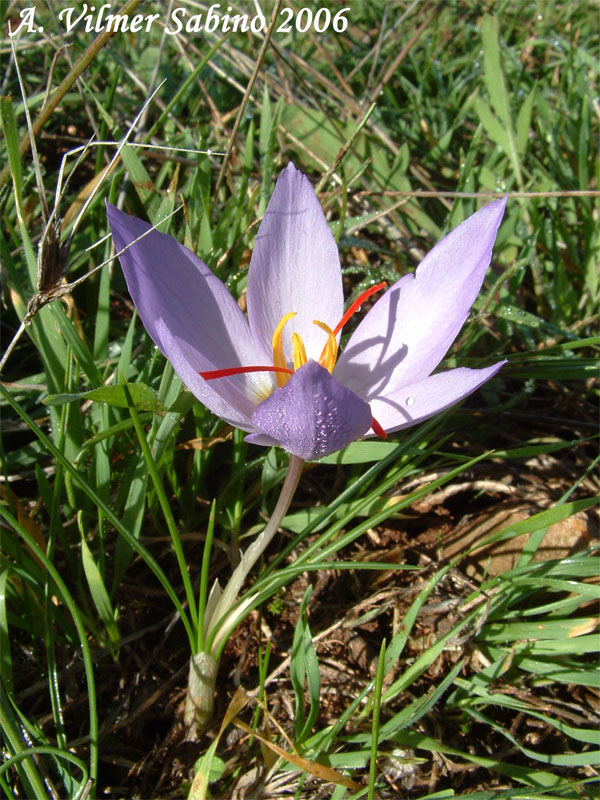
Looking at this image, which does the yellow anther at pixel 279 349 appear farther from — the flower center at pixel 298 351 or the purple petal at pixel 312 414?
the purple petal at pixel 312 414

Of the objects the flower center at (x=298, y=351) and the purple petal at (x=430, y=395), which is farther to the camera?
the flower center at (x=298, y=351)

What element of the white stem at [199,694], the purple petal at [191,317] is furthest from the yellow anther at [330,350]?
the white stem at [199,694]

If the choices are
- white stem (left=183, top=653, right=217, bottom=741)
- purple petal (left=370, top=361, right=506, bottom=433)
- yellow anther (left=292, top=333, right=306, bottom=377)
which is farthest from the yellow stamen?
white stem (left=183, top=653, right=217, bottom=741)

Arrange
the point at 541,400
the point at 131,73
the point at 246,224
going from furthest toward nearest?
1. the point at 131,73
2. the point at 541,400
3. the point at 246,224

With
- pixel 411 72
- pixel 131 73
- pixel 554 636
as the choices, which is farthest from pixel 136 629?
pixel 411 72

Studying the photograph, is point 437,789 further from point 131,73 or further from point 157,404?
point 131,73

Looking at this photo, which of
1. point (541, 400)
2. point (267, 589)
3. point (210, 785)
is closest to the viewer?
point (267, 589)

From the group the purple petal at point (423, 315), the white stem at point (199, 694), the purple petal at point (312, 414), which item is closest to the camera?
the purple petal at point (312, 414)

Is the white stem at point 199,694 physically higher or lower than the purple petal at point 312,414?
lower
